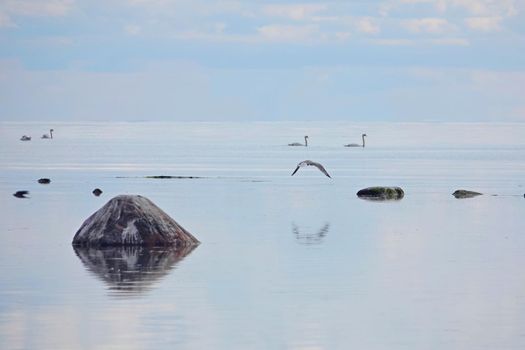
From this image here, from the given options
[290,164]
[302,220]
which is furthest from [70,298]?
[290,164]

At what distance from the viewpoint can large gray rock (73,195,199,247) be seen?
34000mm

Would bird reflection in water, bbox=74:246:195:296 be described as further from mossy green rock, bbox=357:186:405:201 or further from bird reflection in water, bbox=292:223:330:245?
mossy green rock, bbox=357:186:405:201

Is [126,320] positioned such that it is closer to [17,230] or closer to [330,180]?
[17,230]

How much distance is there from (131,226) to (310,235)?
282 inches

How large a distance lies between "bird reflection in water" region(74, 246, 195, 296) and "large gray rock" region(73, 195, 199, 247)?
0.79 ft

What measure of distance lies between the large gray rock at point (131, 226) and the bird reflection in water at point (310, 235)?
4.67 meters

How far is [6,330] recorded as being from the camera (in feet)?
72.4

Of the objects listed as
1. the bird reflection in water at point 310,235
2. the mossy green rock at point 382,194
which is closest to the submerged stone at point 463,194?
the mossy green rock at point 382,194

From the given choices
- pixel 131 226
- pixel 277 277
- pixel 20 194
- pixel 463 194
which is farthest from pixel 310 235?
pixel 20 194

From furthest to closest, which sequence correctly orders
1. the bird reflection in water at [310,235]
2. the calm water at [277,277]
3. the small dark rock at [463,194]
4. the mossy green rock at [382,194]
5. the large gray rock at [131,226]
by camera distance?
the small dark rock at [463,194]
the mossy green rock at [382,194]
the bird reflection in water at [310,235]
the large gray rock at [131,226]
the calm water at [277,277]

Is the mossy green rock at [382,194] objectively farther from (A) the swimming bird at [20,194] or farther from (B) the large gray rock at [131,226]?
(B) the large gray rock at [131,226]

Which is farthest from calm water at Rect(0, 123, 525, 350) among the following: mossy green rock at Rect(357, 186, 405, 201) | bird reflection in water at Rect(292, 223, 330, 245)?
mossy green rock at Rect(357, 186, 405, 201)

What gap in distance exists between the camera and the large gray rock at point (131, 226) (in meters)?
34.0

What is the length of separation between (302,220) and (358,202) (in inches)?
371
